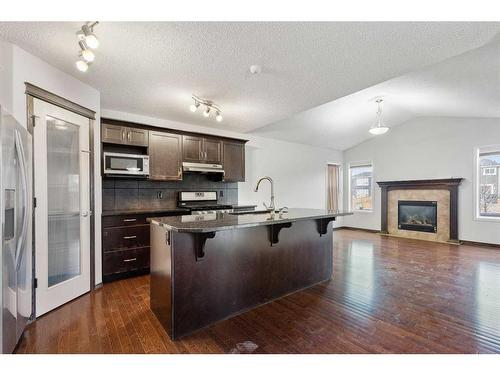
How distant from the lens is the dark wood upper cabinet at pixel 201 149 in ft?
14.1

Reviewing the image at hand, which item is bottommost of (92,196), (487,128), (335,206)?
(335,206)

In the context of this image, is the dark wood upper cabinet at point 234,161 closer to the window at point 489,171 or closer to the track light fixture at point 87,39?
the track light fixture at point 87,39

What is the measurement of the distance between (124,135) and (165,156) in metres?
0.67

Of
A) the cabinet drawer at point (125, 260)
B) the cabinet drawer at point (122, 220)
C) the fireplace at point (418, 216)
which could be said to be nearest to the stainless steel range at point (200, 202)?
the cabinet drawer at point (122, 220)

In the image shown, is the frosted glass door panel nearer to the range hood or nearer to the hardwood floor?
the hardwood floor

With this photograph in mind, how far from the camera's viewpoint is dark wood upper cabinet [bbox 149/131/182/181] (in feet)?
12.8

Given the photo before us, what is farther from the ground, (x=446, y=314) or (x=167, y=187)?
(x=167, y=187)

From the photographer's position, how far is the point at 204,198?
4.82 m

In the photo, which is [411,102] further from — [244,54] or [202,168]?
[202,168]

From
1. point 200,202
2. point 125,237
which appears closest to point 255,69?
point 125,237

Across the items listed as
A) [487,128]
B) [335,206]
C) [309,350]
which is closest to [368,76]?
[309,350]

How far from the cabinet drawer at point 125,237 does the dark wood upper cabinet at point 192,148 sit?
142 cm

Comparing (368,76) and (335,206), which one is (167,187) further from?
(335,206)

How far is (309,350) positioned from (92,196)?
2.84 m
